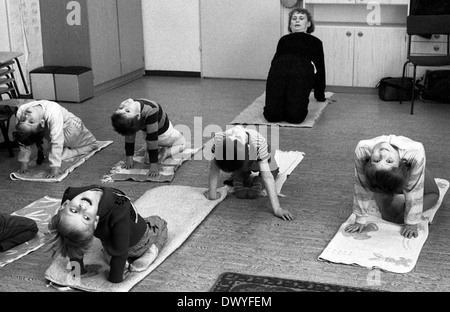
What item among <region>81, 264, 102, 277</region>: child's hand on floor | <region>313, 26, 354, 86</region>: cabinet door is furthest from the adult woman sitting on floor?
<region>81, 264, 102, 277</region>: child's hand on floor

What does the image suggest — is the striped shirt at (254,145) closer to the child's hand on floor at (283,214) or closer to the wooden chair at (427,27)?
the child's hand on floor at (283,214)

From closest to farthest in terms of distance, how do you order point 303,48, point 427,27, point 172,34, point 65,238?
point 65,238
point 303,48
point 427,27
point 172,34

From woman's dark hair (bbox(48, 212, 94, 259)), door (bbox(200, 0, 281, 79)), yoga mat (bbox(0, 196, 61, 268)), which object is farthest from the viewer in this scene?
door (bbox(200, 0, 281, 79))

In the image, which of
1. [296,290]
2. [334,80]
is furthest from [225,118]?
[296,290]

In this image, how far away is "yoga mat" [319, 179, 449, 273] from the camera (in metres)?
2.88

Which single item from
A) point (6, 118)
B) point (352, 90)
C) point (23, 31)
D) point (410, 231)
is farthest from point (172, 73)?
point (410, 231)

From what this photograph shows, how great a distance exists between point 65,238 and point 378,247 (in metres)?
1.40

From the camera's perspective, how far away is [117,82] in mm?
6629

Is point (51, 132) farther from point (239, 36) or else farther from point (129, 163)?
point (239, 36)

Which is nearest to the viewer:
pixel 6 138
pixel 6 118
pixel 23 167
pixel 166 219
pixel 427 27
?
pixel 166 219

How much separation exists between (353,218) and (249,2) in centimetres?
367

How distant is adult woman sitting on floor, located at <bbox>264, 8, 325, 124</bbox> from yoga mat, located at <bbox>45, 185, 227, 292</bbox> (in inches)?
62.2

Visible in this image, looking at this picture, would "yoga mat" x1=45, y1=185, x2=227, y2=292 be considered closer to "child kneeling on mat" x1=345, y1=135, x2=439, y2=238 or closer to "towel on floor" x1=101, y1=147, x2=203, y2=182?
"towel on floor" x1=101, y1=147, x2=203, y2=182
